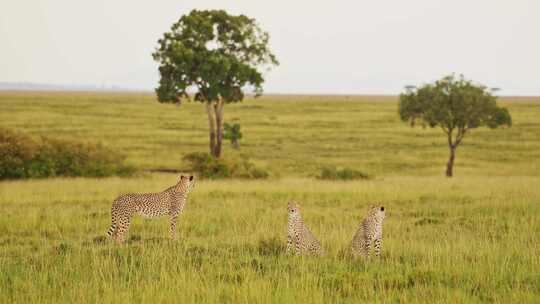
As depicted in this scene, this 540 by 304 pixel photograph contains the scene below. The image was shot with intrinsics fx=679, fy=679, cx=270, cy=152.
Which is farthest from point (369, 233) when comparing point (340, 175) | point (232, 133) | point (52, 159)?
point (232, 133)

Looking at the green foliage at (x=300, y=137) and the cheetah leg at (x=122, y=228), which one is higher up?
the cheetah leg at (x=122, y=228)

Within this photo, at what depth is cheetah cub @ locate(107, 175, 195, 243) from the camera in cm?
1159

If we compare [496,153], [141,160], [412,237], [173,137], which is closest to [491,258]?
[412,237]

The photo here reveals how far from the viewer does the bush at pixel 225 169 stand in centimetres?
3130

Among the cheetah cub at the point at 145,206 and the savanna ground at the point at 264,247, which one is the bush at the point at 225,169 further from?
the cheetah cub at the point at 145,206

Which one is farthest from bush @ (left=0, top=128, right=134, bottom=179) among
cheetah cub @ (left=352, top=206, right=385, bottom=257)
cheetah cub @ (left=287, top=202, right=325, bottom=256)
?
cheetah cub @ (left=352, top=206, right=385, bottom=257)

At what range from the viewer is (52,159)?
93.0 ft

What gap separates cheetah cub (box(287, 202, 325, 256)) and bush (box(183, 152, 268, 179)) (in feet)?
68.2

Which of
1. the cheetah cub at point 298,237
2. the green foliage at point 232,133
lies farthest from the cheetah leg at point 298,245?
the green foliage at point 232,133

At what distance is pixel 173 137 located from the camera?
58125 mm

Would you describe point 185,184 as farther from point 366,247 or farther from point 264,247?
point 366,247

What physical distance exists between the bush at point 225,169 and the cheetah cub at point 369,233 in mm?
21256

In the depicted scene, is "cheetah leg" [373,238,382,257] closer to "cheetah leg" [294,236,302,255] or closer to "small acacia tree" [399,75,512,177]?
"cheetah leg" [294,236,302,255]

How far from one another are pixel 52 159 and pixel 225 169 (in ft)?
25.2
